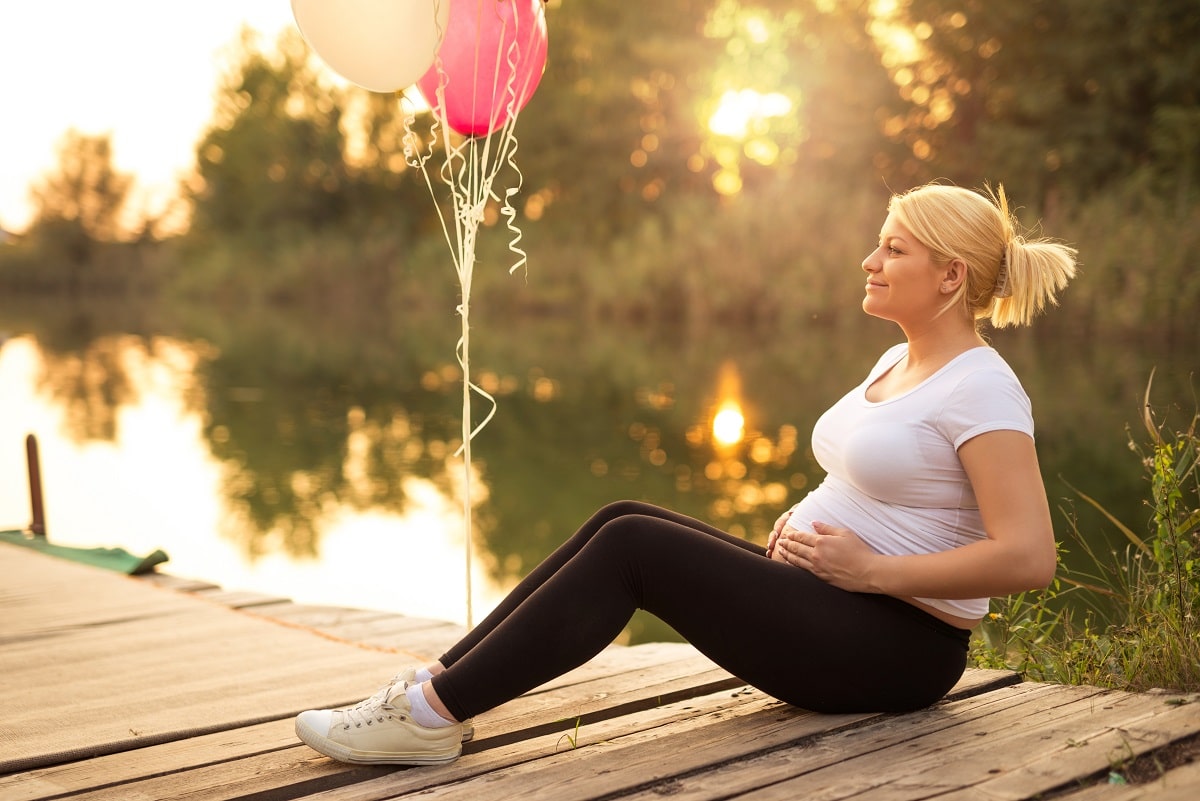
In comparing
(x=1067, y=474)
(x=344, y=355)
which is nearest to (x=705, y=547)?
(x=1067, y=474)

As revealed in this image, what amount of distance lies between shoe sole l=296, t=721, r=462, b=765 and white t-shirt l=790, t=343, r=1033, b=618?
802mm

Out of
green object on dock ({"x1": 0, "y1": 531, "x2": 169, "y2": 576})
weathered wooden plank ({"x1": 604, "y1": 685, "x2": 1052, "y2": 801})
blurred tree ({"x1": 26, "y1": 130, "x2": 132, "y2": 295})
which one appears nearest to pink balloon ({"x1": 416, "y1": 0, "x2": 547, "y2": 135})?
weathered wooden plank ({"x1": 604, "y1": 685, "x2": 1052, "y2": 801})

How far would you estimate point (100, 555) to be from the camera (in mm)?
4363

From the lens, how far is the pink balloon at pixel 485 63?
2.95m

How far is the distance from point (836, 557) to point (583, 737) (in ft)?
1.98

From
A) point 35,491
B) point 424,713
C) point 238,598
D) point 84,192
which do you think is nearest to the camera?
point 424,713

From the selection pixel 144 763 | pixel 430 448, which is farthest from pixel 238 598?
pixel 430 448

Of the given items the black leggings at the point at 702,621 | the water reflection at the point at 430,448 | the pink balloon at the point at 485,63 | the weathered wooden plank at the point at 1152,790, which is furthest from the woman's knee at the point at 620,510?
the water reflection at the point at 430,448

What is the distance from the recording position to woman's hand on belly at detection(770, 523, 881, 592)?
1.86 m

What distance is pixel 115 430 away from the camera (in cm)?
1002

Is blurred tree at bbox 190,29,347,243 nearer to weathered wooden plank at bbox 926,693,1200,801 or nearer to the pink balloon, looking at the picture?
the pink balloon

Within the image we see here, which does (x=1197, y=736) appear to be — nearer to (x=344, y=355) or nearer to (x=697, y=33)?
(x=344, y=355)

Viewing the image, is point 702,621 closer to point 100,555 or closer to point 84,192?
point 100,555

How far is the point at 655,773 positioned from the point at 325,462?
705cm
